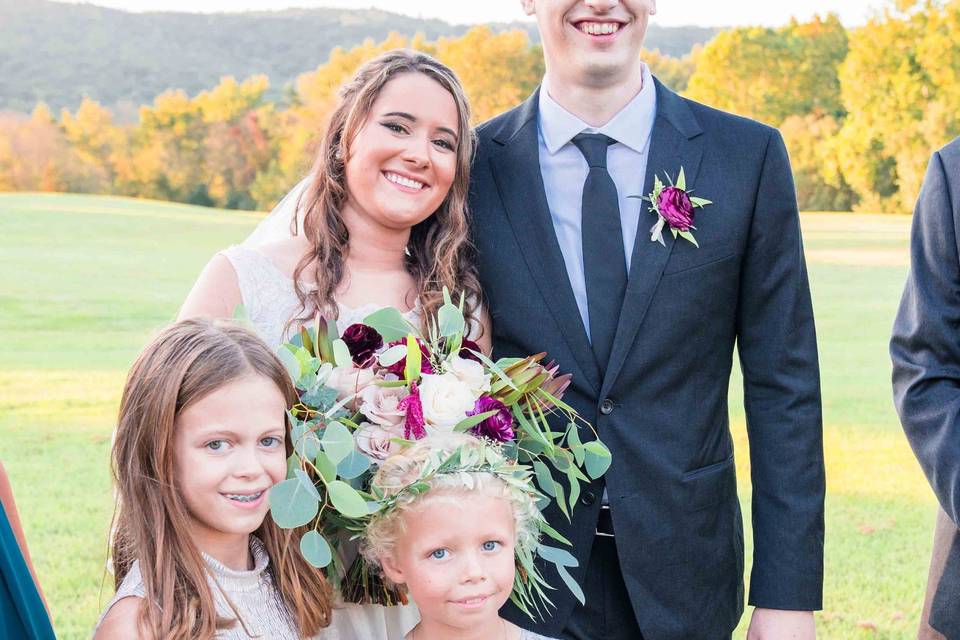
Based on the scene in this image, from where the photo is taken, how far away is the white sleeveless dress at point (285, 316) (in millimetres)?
3121

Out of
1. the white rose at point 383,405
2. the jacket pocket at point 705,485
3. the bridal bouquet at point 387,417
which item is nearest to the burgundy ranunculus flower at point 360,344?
the bridal bouquet at point 387,417

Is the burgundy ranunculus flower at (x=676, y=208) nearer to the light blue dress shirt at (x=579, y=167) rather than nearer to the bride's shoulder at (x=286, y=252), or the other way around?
the light blue dress shirt at (x=579, y=167)

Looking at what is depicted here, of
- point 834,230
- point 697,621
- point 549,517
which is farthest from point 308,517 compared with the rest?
point 834,230

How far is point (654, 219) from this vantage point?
3.02m

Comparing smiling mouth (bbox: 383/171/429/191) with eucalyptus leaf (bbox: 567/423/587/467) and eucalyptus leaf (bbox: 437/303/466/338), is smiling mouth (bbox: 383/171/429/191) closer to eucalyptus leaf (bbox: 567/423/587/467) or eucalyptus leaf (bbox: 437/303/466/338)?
eucalyptus leaf (bbox: 437/303/466/338)

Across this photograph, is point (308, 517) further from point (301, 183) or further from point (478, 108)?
point (478, 108)

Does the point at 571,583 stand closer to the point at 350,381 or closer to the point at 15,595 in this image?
the point at 350,381

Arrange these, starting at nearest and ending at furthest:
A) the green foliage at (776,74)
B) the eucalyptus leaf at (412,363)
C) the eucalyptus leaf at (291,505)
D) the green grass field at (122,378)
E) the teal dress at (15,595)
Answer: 1. the teal dress at (15,595)
2. the eucalyptus leaf at (291,505)
3. the eucalyptus leaf at (412,363)
4. the green grass field at (122,378)
5. the green foliage at (776,74)

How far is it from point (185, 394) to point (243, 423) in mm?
158

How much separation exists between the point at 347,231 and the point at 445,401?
39.2 inches

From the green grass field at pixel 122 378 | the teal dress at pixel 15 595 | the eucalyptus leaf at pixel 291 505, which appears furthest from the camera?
the green grass field at pixel 122 378

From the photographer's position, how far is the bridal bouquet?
250cm

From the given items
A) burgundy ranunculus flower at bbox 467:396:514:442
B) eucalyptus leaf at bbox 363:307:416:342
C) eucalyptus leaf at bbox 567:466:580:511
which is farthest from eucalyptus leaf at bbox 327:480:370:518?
eucalyptus leaf at bbox 567:466:580:511

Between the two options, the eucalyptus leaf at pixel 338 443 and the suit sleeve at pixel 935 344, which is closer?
the eucalyptus leaf at pixel 338 443
